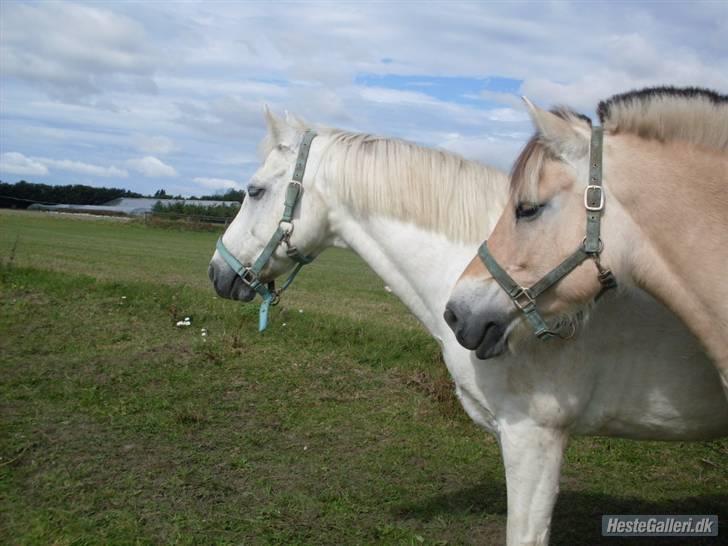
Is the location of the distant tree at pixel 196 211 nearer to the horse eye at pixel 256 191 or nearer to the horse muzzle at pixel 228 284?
the horse muzzle at pixel 228 284

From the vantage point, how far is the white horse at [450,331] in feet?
11.2

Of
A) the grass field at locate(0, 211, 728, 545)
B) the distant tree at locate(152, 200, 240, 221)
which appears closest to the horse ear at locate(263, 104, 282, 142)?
the grass field at locate(0, 211, 728, 545)

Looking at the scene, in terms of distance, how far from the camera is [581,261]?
2.78 meters

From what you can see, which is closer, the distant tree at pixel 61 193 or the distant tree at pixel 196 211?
the distant tree at pixel 196 211

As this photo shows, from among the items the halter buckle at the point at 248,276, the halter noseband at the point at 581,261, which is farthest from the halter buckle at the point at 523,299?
the halter buckle at the point at 248,276

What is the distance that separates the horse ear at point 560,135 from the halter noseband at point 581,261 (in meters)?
0.05

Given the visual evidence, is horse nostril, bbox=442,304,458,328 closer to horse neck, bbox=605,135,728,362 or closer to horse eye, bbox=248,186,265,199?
horse neck, bbox=605,135,728,362

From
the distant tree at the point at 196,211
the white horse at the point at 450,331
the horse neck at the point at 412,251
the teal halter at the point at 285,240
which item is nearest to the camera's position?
the white horse at the point at 450,331

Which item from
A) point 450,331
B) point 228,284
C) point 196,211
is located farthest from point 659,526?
point 196,211

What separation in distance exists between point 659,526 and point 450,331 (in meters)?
2.27

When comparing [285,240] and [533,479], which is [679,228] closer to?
[533,479]

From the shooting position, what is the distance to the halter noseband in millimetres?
2746

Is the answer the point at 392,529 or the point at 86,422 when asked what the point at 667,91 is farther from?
the point at 86,422

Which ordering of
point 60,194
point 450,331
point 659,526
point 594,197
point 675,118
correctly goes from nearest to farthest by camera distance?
1. point 594,197
2. point 675,118
3. point 450,331
4. point 659,526
5. point 60,194
